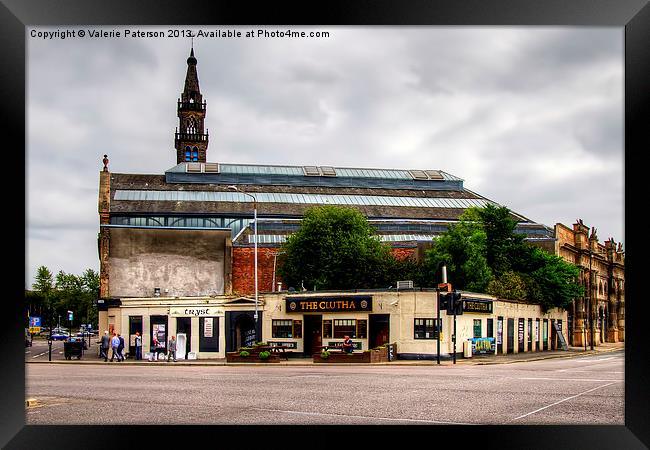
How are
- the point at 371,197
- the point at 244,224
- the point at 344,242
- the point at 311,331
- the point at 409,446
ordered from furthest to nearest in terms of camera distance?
the point at 371,197 → the point at 244,224 → the point at 344,242 → the point at 311,331 → the point at 409,446

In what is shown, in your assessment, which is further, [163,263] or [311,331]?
[163,263]

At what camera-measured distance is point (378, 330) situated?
41.3 m

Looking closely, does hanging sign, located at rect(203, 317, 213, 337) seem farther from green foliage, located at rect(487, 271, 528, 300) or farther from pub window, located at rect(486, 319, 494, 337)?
green foliage, located at rect(487, 271, 528, 300)

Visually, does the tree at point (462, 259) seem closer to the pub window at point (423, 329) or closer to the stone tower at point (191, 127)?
the pub window at point (423, 329)

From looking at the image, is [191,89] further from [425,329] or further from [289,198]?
[425,329]

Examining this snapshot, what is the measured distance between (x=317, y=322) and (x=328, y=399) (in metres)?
26.9

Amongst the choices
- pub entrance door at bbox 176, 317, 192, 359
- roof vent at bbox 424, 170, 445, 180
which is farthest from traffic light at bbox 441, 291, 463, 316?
roof vent at bbox 424, 170, 445, 180

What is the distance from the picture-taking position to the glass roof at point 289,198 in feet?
232

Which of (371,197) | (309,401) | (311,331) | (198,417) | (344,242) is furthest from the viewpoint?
(371,197)

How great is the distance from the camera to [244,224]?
70.5m

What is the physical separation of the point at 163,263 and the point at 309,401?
46.8 meters
